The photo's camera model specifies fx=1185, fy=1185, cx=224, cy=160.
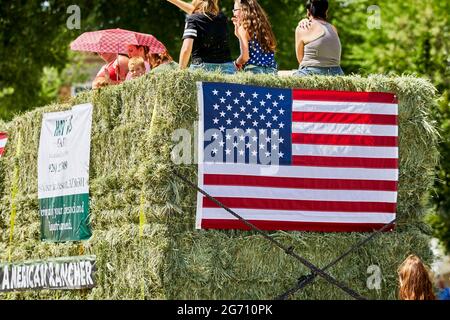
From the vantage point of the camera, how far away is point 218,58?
10.8 m

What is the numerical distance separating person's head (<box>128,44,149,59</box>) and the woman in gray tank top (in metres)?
1.72

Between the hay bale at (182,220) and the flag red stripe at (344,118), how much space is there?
0.69 ft

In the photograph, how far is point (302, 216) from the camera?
10.1 metres

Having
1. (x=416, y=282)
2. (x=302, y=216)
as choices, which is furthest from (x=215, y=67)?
(x=416, y=282)

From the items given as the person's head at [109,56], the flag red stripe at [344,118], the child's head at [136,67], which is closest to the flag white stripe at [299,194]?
the flag red stripe at [344,118]

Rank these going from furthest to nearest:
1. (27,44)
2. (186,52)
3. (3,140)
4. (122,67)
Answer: (27,44) < (3,140) < (122,67) < (186,52)

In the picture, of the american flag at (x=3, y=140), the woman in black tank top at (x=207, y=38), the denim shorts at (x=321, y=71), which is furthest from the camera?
the american flag at (x=3, y=140)

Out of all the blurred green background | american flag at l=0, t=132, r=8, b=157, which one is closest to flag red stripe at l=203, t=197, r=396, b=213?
american flag at l=0, t=132, r=8, b=157

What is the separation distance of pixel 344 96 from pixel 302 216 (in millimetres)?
1111

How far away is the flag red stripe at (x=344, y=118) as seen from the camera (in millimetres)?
10117

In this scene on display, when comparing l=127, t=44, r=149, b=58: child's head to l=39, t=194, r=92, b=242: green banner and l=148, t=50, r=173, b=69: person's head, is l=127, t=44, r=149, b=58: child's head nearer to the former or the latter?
l=148, t=50, r=173, b=69: person's head

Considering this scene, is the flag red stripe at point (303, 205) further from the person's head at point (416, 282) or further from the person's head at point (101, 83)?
the person's head at point (416, 282)

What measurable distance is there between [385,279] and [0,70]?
16.5 m

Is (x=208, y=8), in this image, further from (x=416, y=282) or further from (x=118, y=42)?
(x=416, y=282)
